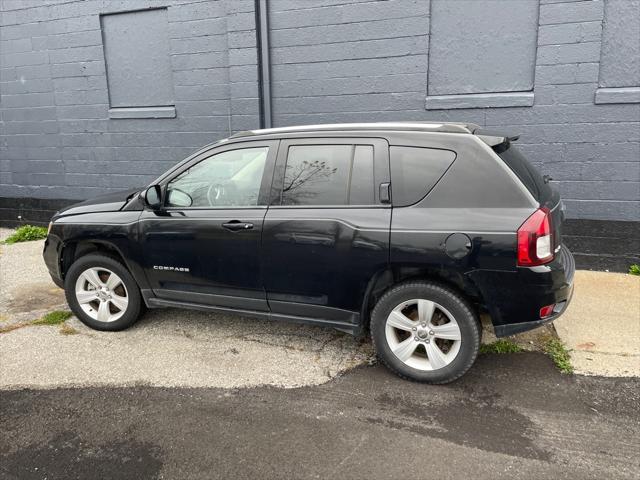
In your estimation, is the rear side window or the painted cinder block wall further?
the painted cinder block wall

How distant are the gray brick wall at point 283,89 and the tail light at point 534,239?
10.1 ft

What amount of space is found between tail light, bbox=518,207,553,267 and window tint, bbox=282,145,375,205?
1.02 metres

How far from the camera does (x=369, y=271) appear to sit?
11.6ft

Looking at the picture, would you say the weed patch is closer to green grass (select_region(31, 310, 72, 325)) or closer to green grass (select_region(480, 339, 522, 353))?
green grass (select_region(31, 310, 72, 325))

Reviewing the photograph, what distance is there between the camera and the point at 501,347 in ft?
13.4

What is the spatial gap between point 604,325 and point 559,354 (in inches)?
33.9

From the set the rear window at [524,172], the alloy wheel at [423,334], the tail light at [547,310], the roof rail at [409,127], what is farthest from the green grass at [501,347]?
the roof rail at [409,127]

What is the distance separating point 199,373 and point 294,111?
414cm

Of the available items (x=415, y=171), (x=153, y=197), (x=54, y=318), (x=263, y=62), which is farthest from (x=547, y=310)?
(x=263, y=62)

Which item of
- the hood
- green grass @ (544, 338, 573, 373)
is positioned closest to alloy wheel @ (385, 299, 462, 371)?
green grass @ (544, 338, 573, 373)

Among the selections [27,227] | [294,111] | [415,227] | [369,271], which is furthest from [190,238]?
[27,227]

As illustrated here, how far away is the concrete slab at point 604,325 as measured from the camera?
3.85 meters

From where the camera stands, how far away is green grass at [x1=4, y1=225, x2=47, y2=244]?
26.5 ft

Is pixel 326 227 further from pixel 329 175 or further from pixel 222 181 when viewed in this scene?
pixel 222 181
